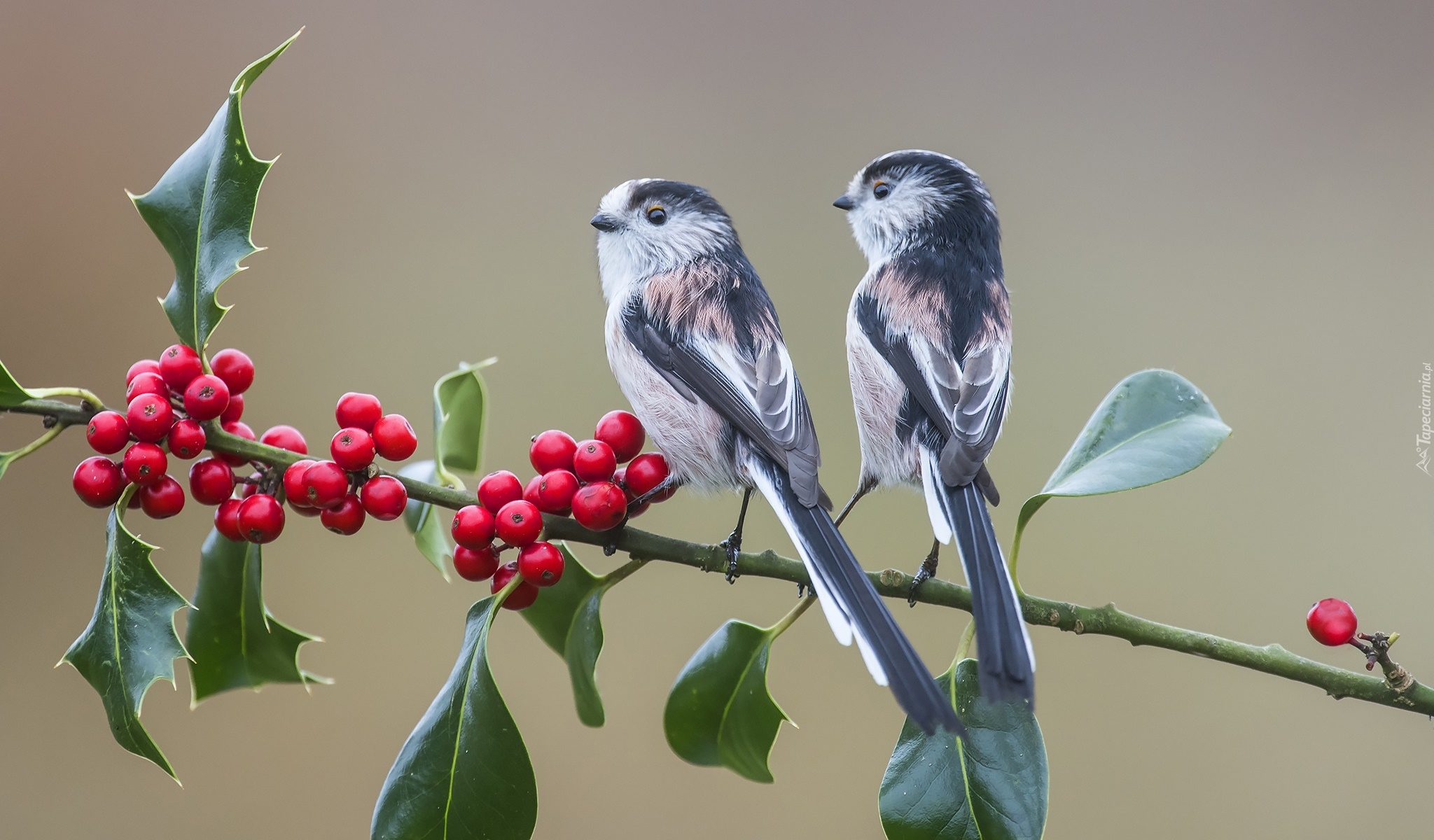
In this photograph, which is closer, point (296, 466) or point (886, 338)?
point (296, 466)

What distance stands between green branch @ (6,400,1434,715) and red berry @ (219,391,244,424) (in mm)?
57

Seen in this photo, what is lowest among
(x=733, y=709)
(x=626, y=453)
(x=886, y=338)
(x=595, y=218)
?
(x=733, y=709)

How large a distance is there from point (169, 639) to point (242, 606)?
261mm

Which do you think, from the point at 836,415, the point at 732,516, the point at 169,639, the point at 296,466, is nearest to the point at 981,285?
the point at 296,466

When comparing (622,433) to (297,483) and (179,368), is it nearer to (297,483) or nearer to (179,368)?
(297,483)

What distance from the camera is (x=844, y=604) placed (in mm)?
755

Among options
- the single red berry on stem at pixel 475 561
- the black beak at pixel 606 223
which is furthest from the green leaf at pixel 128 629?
the black beak at pixel 606 223

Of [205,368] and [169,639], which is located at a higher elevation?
[205,368]

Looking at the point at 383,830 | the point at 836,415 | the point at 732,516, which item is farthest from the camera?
the point at 732,516

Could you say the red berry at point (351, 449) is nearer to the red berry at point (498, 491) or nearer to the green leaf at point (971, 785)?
the red berry at point (498, 491)

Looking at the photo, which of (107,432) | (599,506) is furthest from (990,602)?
(107,432)

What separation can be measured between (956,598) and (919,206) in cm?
47

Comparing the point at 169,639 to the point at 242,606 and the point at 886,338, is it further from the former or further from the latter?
Result: the point at 886,338

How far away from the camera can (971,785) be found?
83 cm
